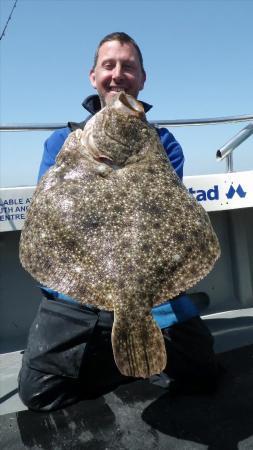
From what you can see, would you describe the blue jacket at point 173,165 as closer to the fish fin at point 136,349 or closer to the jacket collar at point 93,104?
the jacket collar at point 93,104

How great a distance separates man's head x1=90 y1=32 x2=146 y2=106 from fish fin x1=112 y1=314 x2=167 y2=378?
165 centimetres

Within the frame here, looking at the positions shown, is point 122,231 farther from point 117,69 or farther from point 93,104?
point 93,104

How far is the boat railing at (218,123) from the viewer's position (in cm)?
441

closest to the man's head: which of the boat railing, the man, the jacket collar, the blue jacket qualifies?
the man

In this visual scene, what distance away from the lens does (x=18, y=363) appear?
391 cm

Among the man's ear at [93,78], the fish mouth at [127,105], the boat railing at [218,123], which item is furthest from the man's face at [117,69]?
the boat railing at [218,123]

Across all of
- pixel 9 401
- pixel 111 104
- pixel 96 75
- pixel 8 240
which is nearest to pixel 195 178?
pixel 96 75

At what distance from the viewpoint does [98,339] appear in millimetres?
3010

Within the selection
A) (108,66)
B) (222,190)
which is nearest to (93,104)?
(108,66)

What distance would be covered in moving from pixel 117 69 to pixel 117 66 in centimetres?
2

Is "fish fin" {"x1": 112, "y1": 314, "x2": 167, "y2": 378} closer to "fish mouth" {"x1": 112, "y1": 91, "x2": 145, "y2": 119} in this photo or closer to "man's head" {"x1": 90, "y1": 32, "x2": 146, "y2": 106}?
"fish mouth" {"x1": 112, "y1": 91, "x2": 145, "y2": 119}

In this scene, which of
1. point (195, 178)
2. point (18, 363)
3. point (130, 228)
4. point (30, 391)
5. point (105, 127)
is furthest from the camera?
Answer: point (195, 178)

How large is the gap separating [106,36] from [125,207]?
65.0 inches

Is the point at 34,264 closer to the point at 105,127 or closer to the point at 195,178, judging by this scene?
the point at 105,127
